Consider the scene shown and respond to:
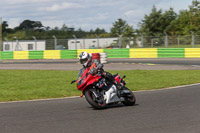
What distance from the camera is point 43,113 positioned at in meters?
7.49

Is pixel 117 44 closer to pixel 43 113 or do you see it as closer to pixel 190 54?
pixel 190 54

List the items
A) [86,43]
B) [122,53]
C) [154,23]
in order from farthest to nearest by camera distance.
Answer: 1. [154,23]
2. [86,43]
3. [122,53]

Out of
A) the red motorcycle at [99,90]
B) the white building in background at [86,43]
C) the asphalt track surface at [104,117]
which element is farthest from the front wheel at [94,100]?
the white building in background at [86,43]

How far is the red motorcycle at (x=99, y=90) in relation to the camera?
24.9 ft

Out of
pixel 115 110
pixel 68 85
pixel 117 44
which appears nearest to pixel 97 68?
pixel 115 110

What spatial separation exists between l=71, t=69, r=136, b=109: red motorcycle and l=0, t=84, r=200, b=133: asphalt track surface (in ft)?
0.66

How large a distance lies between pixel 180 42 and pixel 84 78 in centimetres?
2418

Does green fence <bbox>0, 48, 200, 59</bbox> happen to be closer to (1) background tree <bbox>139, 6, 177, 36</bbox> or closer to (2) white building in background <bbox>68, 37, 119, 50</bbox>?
(2) white building in background <bbox>68, 37, 119, 50</bbox>

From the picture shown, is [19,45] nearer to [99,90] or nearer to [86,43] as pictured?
[86,43]

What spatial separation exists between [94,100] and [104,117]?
1.05 meters

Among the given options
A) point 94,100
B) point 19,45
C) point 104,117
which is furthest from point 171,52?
point 104,117

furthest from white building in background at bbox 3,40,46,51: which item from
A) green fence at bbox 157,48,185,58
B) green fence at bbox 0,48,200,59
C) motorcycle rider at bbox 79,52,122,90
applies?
motorcycle rider at bbox 79,52,122,90

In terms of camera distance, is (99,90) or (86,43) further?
(86,43)

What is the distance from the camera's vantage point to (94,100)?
7.79m
